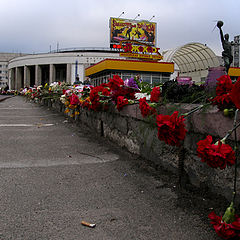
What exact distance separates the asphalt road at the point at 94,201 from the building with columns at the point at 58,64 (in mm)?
51281

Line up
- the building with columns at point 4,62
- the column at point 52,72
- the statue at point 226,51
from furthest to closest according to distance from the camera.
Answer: the building with columns at point 4,62
the column at point 52,72
the statue at point 226,51

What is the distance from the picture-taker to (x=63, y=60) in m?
62.8

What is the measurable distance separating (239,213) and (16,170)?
2763 mm

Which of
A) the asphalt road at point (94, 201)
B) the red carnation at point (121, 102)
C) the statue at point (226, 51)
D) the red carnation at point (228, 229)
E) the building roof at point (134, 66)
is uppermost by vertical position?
the building roof at point (134, 66)

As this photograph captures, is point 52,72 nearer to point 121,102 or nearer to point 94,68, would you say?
point 94,68

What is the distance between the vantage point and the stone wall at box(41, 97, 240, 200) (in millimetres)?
2420

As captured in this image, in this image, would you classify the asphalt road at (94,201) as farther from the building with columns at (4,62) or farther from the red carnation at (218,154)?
the building with columns at (4,62)

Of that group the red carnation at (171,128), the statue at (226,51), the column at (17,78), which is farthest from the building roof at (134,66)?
the column at (17,78)

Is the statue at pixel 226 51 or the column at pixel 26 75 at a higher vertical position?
the column at pixel 26 75

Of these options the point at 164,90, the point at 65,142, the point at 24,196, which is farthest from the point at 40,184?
the point at 65,142

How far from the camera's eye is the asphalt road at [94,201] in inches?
84.7

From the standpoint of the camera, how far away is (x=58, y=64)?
6531 cm

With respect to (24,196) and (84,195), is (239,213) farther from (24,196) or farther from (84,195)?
(24,196)

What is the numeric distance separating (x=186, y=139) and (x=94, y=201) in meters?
1.14
